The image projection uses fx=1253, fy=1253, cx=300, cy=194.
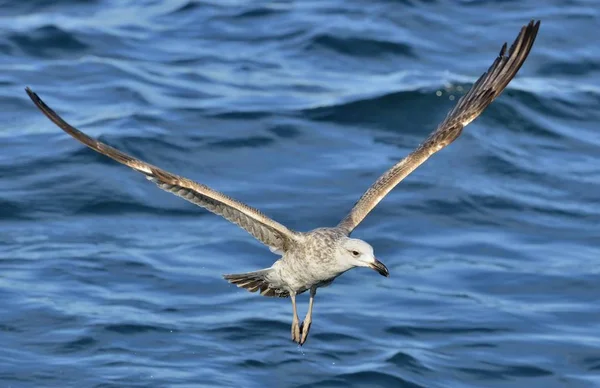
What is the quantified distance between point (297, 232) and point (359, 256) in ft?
2.83

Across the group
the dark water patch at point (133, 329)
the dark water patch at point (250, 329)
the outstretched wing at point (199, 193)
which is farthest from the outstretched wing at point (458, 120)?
the dark water patch at point (133, 329)

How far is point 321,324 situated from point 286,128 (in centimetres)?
523

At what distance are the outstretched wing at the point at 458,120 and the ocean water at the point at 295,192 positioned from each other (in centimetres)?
312

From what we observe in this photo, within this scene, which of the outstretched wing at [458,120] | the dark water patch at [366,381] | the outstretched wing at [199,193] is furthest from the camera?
the dark water patch at [366,381]

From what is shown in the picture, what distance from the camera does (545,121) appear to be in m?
19.6

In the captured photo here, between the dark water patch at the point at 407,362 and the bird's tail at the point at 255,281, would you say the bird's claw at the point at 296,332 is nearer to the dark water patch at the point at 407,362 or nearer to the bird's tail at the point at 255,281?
the bird's tail at the point at 255,281

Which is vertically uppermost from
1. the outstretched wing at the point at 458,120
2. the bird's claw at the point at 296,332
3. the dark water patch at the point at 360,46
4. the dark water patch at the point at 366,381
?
the dark water patch at the point at 360,46

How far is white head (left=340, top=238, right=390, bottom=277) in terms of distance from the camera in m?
9.03

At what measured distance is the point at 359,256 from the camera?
9141 mm

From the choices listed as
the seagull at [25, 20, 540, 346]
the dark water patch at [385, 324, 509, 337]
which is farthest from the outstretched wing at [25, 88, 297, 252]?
the dark water patch at [385, 324, 509, 337]

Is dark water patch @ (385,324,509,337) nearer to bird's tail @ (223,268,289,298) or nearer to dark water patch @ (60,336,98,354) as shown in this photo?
dark water patch @ (60,336,98,354)

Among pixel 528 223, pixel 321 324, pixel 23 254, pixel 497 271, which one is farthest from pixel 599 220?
pixel 23 254

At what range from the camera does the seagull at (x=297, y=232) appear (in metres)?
9.06

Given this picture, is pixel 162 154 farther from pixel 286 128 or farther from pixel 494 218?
pixel 494 218
